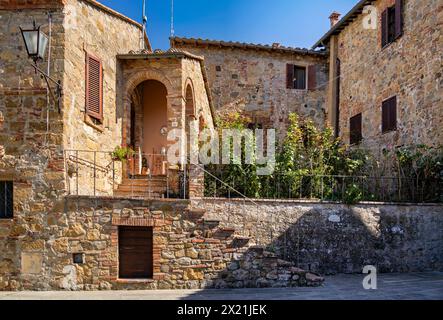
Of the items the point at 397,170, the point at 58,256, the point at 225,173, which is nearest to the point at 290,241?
the point at 225,173

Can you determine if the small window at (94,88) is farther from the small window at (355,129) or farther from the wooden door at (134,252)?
the small window at (355,129)

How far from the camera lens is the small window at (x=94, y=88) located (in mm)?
9094

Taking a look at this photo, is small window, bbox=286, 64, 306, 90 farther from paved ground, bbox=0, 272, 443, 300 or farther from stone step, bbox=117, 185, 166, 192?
paved ground, bbox=0, 272, 443, 300

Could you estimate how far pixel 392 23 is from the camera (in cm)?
1362

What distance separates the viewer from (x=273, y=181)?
406 inches

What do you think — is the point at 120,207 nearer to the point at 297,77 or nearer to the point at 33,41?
the point at 33,41

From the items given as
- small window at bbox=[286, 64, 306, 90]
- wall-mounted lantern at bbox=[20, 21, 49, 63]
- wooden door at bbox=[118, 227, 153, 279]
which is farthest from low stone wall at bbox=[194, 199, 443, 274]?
small window at bbox=[286, 64, 306, 90]

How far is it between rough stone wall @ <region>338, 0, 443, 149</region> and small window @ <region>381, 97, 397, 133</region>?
0.52ft

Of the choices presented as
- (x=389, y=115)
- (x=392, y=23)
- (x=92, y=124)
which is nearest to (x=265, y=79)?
(x=392, y=23)

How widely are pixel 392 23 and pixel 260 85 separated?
548 centimetres

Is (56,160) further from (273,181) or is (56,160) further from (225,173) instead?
(273,181)
